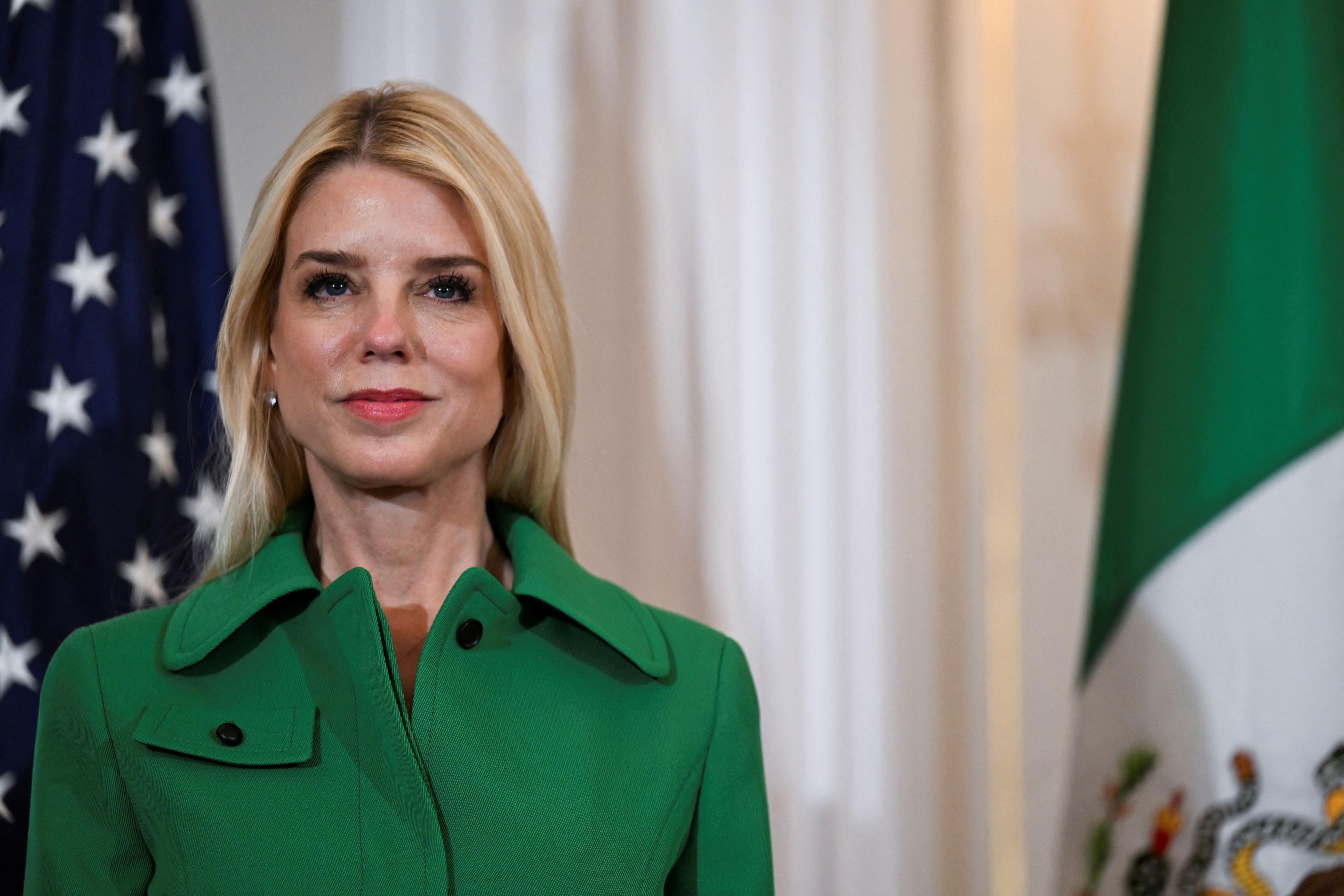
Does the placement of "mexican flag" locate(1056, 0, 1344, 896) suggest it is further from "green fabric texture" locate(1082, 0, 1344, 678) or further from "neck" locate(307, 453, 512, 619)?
"neck" locate(307, 453, 512, 619)

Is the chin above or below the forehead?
below

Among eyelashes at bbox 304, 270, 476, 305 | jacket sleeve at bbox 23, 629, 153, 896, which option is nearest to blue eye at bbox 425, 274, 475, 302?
eyelashes at bbox 304, 270, 476, 305

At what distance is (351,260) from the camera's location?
4.87 ft

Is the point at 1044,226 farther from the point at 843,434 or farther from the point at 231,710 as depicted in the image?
the point at 231,710

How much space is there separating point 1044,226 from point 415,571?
1403 millimetres

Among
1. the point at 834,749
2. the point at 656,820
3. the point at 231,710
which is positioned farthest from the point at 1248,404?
the point at 231,710

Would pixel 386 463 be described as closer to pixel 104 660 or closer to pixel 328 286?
pixel 328 286

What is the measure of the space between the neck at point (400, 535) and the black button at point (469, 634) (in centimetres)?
8

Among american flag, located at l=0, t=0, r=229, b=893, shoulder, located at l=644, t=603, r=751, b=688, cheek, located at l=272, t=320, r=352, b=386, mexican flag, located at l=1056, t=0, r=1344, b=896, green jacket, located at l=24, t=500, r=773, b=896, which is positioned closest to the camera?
green jacket, located at l=24, t=500, r=773, b=896

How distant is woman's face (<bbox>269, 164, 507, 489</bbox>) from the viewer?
145 cm

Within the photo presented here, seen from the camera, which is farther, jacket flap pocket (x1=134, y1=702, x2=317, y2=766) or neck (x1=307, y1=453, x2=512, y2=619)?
neck (x1=307, y1=453, x2=512, y2=619)

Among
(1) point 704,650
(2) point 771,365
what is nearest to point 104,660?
(1) point 704,650

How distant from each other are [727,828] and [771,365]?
1.03m

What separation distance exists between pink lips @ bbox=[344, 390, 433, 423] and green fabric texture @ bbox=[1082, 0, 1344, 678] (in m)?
1.13
